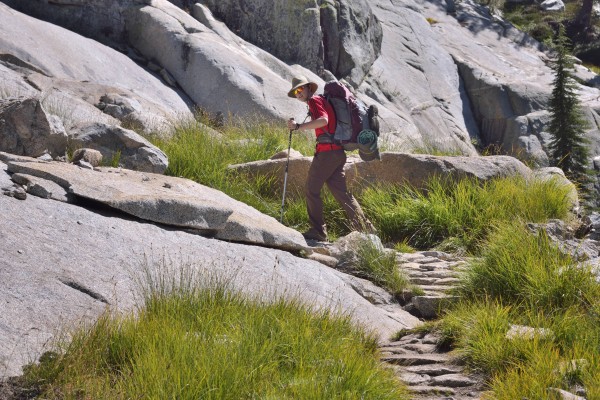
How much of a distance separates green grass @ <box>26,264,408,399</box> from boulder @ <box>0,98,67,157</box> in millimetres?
4087

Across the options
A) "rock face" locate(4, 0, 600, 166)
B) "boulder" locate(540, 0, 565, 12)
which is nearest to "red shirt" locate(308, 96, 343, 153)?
"rock face" locate(4, 0, 600, 166)

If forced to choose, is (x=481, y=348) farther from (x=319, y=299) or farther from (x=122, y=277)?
(x=122, y=277)

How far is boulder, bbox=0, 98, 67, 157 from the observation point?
9.36 m

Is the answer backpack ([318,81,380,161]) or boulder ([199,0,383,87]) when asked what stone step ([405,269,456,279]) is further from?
boulder ([199,0,383,87])

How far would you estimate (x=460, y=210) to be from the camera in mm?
11039

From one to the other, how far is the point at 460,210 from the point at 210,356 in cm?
681

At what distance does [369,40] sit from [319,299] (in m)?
20.4

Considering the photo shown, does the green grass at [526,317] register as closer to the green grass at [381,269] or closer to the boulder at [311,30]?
the green grass at [381,269]

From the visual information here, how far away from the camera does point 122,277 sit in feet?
20.5

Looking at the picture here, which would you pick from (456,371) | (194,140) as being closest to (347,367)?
(456,371)

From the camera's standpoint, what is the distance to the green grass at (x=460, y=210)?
1082cm

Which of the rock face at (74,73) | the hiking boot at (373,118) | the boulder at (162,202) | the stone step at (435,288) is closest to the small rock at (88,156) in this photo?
the boulder at (162,202)

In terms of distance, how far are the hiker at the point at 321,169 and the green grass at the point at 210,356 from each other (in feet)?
15.3

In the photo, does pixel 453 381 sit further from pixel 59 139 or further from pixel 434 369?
pixel 59 139
